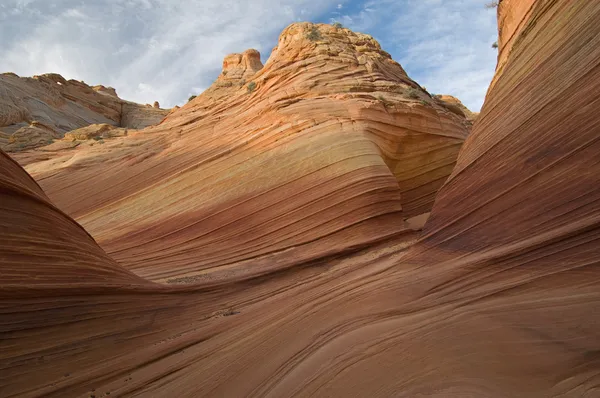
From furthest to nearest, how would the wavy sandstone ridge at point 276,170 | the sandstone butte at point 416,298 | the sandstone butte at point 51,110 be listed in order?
the sandstone butte at point 51,110
the wavy sandstone ridge at point 276,170
the sandstone butte at point 416,298

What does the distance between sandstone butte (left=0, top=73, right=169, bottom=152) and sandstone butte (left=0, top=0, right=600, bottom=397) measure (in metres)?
15.1

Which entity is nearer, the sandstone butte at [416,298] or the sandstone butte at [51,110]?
the sandstone butte at [416,298]

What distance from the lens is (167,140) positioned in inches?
461

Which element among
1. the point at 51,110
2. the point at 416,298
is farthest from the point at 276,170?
the point at 51,110

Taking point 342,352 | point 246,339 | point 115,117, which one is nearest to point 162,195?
point 246,339

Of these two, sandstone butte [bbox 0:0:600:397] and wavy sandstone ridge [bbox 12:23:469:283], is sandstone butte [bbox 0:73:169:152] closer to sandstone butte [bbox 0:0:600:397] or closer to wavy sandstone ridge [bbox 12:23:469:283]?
wavy sandstone ridge [bbox 12:23:469:283]

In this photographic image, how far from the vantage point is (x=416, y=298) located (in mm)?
3764

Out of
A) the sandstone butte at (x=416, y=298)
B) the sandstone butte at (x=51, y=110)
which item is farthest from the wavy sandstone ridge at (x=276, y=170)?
the sandstone butte at (x=51, y=110)

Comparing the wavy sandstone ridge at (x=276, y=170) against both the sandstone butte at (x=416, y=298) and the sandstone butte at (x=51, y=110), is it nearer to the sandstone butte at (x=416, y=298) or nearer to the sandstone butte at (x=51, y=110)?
the sandstone butte at (x=416, y=298)

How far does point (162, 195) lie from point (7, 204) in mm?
5630

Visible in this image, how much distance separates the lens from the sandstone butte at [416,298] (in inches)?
105

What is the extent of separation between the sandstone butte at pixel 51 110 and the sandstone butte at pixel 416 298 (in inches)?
596

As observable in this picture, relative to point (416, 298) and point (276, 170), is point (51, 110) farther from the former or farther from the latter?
point (416, 298)

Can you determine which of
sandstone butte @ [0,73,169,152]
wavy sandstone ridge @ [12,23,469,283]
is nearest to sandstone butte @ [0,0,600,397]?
wavy sandstone ridge @ [12,23,469,283]
